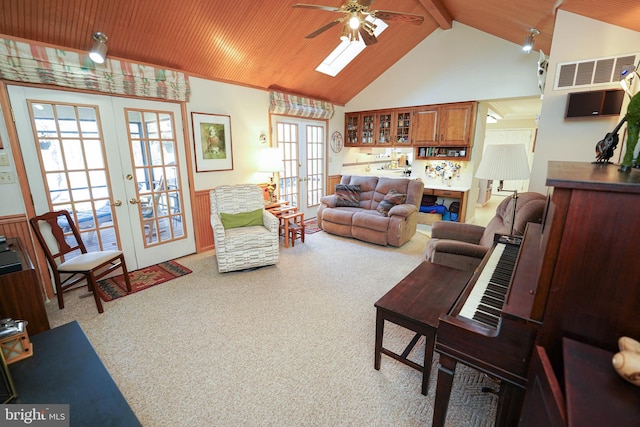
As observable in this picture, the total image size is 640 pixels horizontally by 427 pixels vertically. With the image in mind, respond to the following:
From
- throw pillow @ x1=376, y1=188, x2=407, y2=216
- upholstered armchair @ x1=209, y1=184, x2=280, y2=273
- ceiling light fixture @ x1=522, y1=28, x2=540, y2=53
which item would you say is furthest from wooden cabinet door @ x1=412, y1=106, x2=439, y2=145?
upholstered armchair @ x1=209, y1=184, x2=280, y2=273

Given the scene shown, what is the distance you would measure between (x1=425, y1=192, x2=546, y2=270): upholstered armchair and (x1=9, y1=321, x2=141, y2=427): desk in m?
2.46

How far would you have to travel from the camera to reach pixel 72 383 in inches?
56.2

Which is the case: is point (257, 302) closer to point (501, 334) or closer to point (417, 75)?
point (501, 334)

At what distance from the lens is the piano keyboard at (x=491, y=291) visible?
125 cm

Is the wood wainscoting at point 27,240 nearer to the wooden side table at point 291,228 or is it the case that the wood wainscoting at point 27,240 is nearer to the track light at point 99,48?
the track light at point 99,48

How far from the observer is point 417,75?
17.3 ft

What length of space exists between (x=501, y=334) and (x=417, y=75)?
533cm

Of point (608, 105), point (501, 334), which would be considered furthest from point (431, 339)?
point (608, 105)

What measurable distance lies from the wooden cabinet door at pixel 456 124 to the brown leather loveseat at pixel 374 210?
111 cm

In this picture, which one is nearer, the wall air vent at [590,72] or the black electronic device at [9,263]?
the black electronic device at [9,263]

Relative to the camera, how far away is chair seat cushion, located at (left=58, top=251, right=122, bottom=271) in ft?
8.37

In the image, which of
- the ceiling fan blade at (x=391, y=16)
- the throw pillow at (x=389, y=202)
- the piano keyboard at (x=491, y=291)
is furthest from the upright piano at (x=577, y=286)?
the throw pillow at (x=389, y=202)

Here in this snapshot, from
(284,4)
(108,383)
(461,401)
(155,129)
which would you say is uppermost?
(284,4)

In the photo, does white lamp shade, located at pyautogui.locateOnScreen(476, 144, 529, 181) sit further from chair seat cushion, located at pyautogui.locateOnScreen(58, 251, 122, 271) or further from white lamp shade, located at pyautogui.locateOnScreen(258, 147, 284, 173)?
chair seat cushion, located at pyautogui.locateOnScreen(58, 251, 122, 271)
